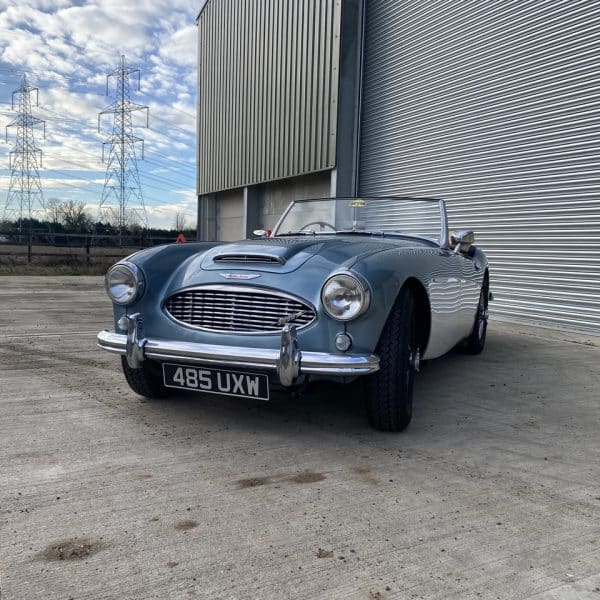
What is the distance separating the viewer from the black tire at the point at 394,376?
8.98 feet

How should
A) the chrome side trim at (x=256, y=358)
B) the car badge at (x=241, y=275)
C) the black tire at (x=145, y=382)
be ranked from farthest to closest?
the black tire at (x=145, y=382)
the car badge at (x=241, y=275)
the chrome side trim at (x=256, y=358)

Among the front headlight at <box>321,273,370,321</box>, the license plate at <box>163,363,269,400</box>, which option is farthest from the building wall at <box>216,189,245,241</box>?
the front headlight at <box>321,273,370,321</box>

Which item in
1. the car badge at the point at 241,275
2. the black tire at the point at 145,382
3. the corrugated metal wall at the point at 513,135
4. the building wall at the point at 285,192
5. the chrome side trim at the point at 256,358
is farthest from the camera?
the building wall at the point at 285,192

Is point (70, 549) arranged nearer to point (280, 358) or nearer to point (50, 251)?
point (280, 358)

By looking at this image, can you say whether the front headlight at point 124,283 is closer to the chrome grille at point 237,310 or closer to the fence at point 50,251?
the chrome grille at point 237,310

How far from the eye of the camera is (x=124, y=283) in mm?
3137

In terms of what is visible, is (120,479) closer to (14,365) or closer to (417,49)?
(14,365)

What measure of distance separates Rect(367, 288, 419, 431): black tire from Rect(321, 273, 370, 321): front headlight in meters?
0.26

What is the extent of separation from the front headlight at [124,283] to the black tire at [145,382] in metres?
0.40

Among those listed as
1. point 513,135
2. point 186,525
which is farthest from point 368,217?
point 513,135

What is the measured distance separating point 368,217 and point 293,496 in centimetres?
276

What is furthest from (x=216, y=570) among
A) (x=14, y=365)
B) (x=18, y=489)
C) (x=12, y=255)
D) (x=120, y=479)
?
(x=12, y=255)

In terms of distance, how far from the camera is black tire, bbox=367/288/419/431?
274 centimetres

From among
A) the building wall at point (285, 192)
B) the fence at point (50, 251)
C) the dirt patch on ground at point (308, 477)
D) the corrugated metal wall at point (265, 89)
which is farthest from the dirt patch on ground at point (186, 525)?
the fence at point (50, 251)
